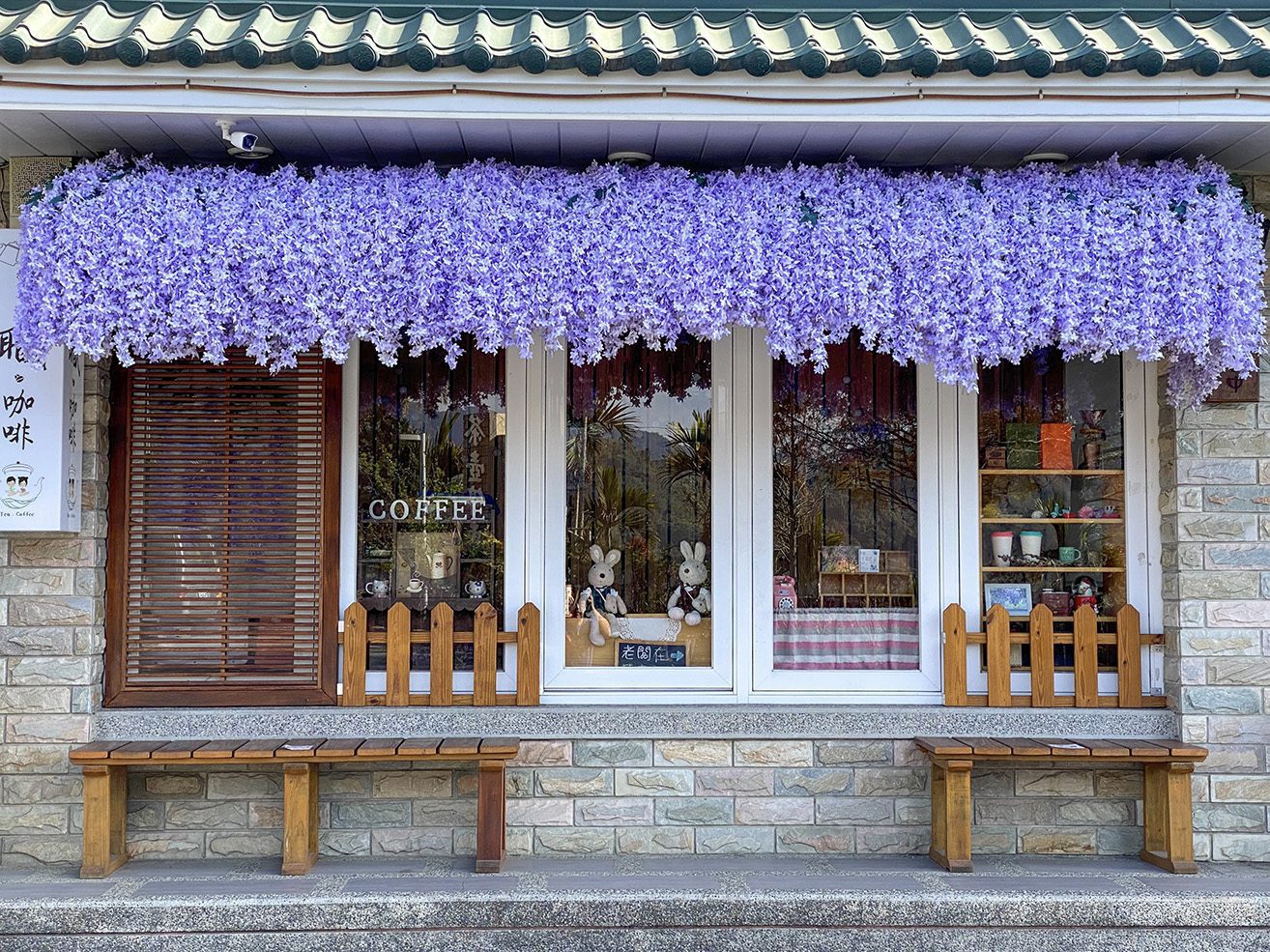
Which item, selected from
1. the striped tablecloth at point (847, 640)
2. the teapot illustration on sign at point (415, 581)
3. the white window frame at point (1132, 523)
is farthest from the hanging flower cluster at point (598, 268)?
the striped tablecloth at point (847, 640)

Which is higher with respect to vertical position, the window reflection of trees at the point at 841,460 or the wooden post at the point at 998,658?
the window reflection of trees at the point at 841,460

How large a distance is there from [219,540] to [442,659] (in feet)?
4.21

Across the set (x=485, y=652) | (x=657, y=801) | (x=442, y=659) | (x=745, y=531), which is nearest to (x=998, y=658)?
(x=745, y=531)

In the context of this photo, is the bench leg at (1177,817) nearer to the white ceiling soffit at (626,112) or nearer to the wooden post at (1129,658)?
the wooden post at (1129,658)

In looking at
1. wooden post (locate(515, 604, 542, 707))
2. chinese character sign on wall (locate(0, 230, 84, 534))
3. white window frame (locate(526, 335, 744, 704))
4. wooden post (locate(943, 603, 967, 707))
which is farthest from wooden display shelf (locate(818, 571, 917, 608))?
chinese character sign on wall (locate(0, 230, 84, 534))

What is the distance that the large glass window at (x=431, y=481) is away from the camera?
599 centimetres

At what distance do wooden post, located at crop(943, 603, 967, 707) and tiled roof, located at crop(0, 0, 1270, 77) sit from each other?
2692mm

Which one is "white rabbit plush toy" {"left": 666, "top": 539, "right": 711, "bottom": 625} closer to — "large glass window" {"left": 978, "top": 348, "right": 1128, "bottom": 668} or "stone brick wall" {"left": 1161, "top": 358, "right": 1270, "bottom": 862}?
"large glass window" {"left": 978, "top": 348, "right": 1128, "bottom": 668}

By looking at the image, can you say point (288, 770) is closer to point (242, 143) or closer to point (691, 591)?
point (691, 591)

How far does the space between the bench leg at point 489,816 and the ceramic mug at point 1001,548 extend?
2.81m

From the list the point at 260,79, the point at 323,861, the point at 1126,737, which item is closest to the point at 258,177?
the point at 260,79

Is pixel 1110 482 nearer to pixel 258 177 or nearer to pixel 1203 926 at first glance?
pixel 1203 926

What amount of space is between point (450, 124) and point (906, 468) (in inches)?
116

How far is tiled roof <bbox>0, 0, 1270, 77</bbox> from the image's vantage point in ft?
14.6
